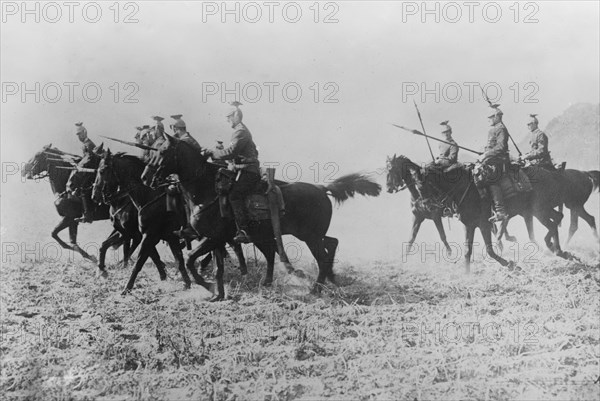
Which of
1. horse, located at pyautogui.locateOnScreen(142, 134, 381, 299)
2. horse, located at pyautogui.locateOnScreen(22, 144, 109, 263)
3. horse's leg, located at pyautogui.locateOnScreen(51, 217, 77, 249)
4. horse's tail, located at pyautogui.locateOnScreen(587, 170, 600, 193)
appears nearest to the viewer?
horse, located at pyautogui.locateOnScreen(142, 134, 381, 299)

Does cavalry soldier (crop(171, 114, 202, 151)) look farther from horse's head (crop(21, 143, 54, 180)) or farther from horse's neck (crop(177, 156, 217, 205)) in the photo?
horse's head (crop(21, 143, 54, 180))

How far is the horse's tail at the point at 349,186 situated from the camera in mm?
9945

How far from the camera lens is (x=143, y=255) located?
9.88 metres

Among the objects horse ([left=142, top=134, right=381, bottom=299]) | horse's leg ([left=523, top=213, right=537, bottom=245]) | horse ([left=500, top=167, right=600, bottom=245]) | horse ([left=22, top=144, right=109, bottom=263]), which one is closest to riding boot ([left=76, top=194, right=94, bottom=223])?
horse ([left=22, top=144, right=109, bottom=263])

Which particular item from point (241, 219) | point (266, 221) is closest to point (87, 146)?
point (241, 219)

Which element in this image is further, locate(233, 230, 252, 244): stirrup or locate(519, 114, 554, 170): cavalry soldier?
locate(519, 114, 554, 170): cavalry soldier

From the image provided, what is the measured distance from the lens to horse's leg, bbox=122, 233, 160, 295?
9.77 m

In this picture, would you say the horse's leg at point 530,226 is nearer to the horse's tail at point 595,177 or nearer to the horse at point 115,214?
the horse's tail at point 595,177

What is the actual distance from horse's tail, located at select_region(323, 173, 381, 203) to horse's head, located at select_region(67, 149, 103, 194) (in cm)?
416

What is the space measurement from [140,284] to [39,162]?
10.3ft

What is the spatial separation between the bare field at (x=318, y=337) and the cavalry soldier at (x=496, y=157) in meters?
1.00

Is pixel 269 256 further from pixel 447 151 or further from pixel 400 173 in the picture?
pixel 447 151

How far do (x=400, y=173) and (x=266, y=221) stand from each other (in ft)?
8.14

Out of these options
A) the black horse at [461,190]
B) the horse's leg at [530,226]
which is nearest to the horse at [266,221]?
the black horse at [461,190]
